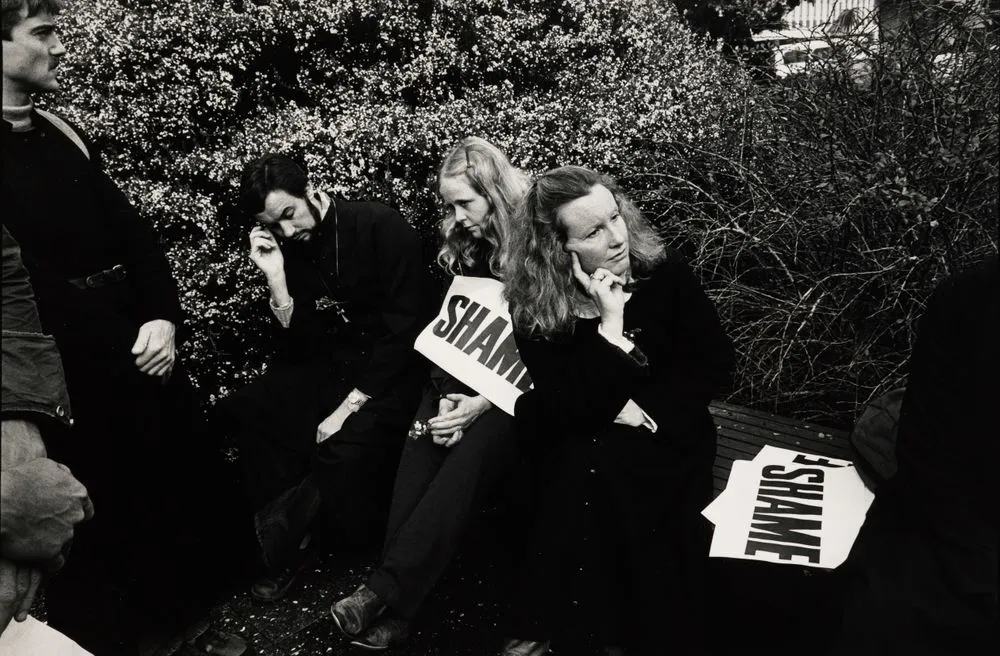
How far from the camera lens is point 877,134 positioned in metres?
3.27

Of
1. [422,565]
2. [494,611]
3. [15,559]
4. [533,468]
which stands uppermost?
[15,559]

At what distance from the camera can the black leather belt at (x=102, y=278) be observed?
2586mm

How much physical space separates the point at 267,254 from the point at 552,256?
50.7 inches

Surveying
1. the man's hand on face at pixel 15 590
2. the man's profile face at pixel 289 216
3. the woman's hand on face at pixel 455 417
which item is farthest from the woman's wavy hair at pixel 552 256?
the man's hand on face at pixel 15 590

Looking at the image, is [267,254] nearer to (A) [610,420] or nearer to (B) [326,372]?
(B) [326,372]

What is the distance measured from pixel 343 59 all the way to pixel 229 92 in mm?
683

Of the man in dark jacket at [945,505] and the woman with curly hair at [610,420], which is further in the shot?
the woman with curly hair at [610,420]

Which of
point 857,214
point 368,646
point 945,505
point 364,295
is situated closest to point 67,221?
point 364,295

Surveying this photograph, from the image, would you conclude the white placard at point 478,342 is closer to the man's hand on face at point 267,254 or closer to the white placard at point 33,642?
the man's hand on face at point 267,254

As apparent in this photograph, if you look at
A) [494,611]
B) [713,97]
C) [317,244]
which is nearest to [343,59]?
[317,244]

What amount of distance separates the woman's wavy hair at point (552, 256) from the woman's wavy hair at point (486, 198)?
0.23 metres

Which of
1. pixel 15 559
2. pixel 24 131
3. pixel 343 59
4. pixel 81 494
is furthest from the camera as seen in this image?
pixel 343 59

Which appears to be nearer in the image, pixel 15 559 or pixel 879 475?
pixel 15 559

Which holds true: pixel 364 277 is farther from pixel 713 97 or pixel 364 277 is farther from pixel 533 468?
pixel 713 97
